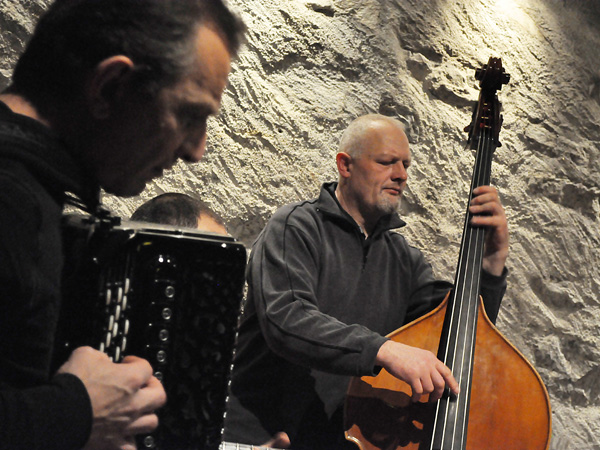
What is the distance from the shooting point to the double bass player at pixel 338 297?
4.71 feet

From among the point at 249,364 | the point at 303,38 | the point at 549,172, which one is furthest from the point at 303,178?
the point at 549,172

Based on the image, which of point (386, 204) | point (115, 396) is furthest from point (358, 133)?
point (115, 396)

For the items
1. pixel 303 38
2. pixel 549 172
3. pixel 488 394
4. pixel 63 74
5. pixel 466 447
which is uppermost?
pixel 303 38

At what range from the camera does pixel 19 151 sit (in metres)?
0.73

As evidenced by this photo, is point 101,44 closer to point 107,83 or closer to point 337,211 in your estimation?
point 107,83

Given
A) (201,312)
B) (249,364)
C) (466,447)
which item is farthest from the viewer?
(249,364)

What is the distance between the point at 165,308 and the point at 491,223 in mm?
1083

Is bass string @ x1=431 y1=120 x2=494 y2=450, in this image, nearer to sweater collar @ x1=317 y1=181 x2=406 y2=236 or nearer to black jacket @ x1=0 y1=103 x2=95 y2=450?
sweater collar @ x1=317 y1=181 x2=406 y2=236

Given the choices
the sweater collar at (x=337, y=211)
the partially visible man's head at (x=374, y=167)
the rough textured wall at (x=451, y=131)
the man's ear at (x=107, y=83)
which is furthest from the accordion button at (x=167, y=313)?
the rough textured wall at (x=451, y=131)

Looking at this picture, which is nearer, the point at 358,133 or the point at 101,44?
the point at 101,44

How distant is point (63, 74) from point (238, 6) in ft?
4.76

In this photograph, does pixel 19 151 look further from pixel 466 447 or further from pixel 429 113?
pixel 429 113

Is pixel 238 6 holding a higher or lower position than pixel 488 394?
higher

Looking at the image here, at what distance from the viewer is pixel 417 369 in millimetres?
1348
